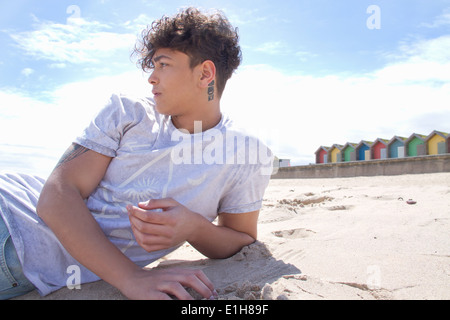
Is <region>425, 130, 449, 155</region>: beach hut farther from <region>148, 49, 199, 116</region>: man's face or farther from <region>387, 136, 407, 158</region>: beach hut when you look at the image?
<region>148, 49, 199, 116</region>: man's face

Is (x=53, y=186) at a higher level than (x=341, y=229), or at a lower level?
higher

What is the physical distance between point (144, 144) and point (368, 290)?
4.07 ft

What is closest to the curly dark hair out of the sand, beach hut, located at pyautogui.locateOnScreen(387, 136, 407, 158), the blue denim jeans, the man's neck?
the man's neck

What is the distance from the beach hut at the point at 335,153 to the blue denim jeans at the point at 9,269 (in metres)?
23.2

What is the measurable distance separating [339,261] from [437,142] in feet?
56.5

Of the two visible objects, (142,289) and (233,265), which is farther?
(233,265)

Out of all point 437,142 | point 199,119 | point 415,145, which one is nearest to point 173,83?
point 199,119

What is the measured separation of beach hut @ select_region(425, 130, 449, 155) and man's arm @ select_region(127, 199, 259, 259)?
1637 centimetres

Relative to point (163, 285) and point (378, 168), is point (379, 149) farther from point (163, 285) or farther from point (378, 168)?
point (163, 285)

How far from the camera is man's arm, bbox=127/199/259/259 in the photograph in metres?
1.44
